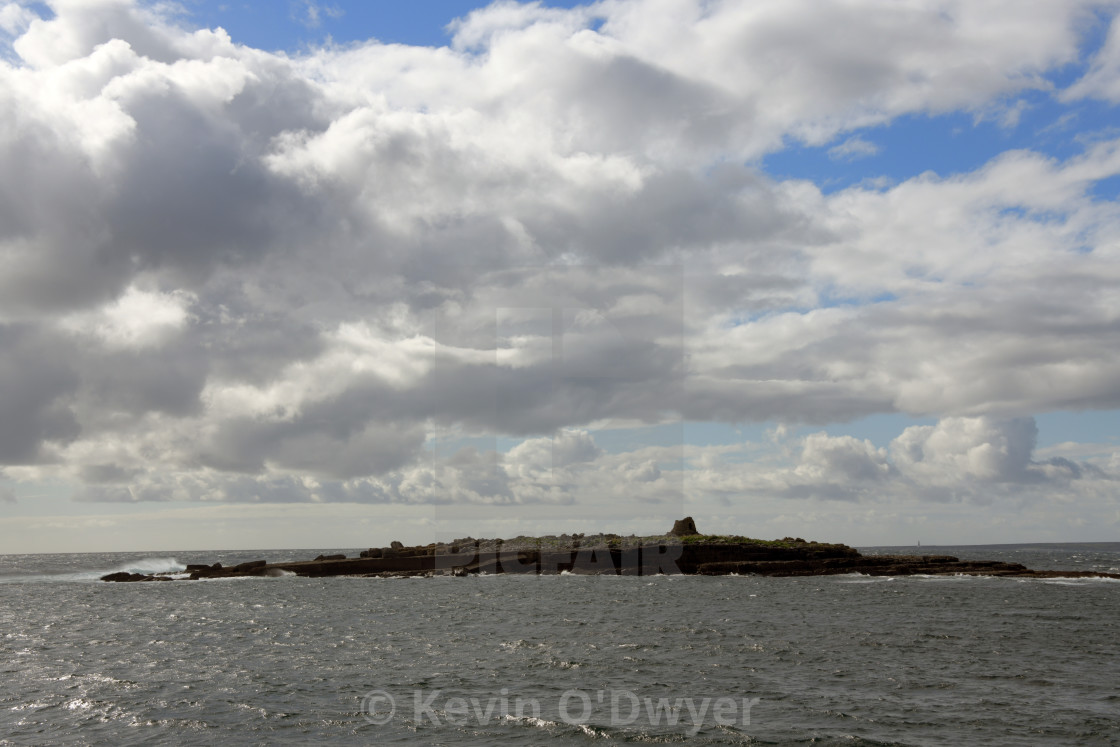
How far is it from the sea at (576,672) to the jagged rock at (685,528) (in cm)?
4312

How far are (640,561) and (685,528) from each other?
11.4 metres

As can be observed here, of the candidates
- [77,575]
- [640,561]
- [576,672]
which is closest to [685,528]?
[640,561]

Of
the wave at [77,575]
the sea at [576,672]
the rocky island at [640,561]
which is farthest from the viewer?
the wave at [77,575]

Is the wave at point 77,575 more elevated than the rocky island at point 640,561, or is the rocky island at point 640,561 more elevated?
the rocky island at point 640,561

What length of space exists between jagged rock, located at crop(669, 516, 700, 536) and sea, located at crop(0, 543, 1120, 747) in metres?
43.1

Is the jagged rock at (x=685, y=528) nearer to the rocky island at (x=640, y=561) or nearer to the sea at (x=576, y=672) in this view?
the rocky island at (x=640, y=561)

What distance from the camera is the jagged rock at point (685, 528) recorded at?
333 feet

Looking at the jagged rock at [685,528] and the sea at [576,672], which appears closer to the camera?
the sea at [576,672]

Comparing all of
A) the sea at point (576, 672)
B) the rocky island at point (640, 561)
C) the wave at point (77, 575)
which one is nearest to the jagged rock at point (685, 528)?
the rocky island at point (640, 561)

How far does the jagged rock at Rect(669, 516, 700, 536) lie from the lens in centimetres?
10138

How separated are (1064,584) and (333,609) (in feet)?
205

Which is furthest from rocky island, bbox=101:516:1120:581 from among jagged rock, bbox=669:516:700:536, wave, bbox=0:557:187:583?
wave, bbox=0:557:187:583

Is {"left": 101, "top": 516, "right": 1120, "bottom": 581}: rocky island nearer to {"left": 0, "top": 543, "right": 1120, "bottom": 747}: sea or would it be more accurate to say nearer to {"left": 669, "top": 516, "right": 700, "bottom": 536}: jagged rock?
{"left": 669, "top": 516, "right": 700, "bottom": 536}: jagged rock

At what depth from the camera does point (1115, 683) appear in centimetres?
2823
